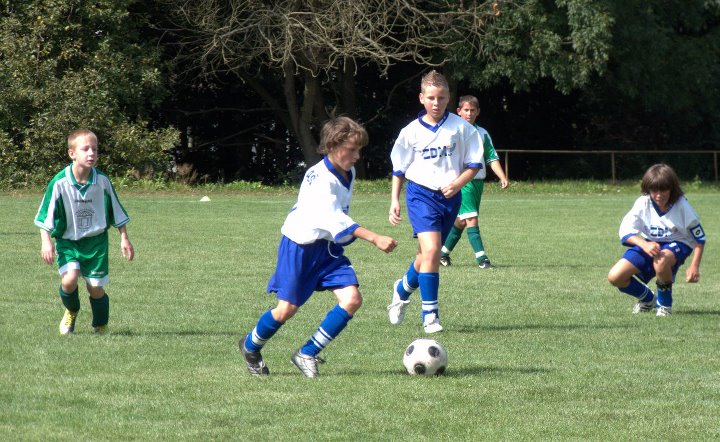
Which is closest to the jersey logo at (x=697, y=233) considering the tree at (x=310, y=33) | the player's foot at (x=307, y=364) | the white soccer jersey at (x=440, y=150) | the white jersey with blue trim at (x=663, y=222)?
the white jersey with blue trim at (x=663, y=222)

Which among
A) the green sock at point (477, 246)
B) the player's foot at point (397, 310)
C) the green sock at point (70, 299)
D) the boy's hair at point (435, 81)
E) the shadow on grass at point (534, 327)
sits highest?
the boy's hair at point (435, 81)

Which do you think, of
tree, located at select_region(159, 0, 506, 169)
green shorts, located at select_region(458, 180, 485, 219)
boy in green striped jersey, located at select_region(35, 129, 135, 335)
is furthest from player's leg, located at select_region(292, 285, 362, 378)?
tree, located at select_region(159, 0, 506, 169)

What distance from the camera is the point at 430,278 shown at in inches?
337

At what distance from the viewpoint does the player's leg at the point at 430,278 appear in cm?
842

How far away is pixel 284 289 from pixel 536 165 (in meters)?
30.3

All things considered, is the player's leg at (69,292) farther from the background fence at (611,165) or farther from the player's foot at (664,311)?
the background fence at (611,165)

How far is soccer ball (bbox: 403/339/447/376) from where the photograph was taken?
666 centimetres

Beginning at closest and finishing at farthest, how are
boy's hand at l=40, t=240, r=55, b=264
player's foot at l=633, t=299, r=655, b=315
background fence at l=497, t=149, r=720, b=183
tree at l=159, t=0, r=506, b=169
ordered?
1. boy's hand at l=40, t=240, r=55, b=264
2. player's foot at l=633, t=299, r=655, b=315
3. tree at l=159, t=0, r=506, b=169
4. background fence at l=497, t=149, r=720, b=183

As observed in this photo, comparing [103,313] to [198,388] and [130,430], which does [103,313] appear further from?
[130,430]

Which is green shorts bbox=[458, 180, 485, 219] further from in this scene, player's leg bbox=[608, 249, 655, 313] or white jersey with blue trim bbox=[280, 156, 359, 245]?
white jersey with blue trim bbox=[280, 156, 359, 245]

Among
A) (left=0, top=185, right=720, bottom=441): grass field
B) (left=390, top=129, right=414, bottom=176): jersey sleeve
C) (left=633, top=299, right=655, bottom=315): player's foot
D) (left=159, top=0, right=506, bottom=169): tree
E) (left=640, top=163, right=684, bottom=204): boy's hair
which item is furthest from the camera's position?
(left=159, top=0, right=506, bottom=169): tree

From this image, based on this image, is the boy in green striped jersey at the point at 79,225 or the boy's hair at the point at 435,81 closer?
the boy in green striped jersey at the point at 79,225

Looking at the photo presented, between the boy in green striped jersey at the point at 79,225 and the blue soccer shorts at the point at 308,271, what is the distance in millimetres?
1759

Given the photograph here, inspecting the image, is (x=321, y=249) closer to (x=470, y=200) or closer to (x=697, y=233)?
(x=697, y=233)
